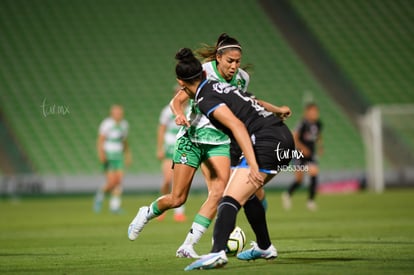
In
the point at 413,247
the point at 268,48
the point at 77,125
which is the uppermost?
the point at 268,48

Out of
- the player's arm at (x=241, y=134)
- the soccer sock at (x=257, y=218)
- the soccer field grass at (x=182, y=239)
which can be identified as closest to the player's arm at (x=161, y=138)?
the soccer field grass at (x=182, y=239)

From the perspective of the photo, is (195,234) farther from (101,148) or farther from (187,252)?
(101,148)

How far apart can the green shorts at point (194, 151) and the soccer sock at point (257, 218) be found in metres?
1.01

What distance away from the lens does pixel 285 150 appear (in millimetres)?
6949

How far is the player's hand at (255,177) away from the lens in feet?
21.3

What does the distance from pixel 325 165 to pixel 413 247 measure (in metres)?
16.8

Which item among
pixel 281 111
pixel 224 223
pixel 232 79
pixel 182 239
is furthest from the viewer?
pixel 182 239

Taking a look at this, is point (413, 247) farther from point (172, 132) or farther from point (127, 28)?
point (127, 28)

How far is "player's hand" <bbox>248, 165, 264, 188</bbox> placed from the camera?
6.48m

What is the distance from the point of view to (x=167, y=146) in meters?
15.6

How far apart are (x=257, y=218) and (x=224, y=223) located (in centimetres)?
75

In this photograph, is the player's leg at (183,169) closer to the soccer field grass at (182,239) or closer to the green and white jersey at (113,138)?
the soccer field grass at (182,239)

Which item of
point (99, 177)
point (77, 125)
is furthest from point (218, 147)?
point (77, 125)

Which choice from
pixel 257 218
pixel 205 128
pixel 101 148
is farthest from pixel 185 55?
pixel 101 148
